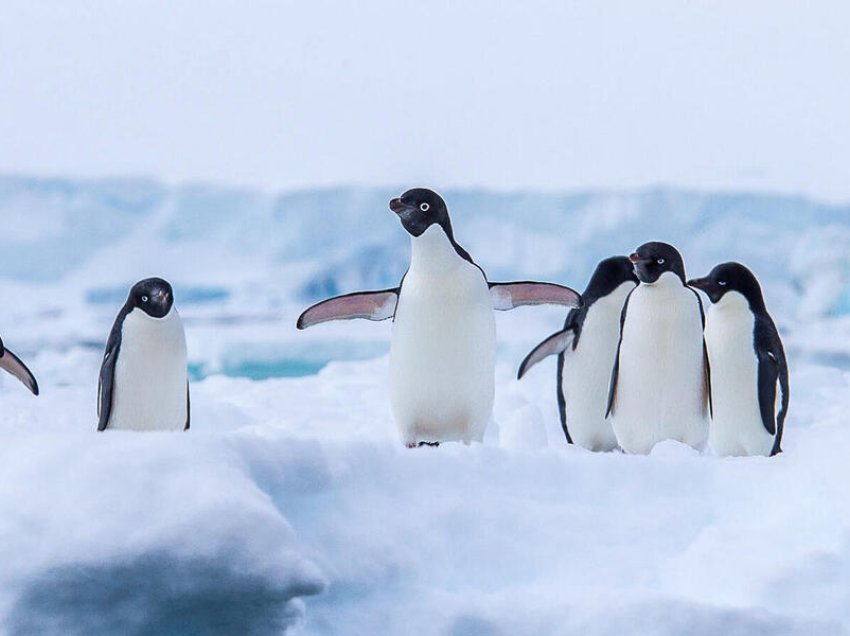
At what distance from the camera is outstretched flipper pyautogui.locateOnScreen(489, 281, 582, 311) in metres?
3.34

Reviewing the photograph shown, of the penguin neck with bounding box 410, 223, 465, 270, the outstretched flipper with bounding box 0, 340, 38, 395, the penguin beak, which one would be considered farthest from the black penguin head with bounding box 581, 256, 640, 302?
the outstretched flipper with bounding box 0, 340, 38, 395

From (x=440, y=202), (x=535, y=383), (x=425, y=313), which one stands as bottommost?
(x=535, y=383)

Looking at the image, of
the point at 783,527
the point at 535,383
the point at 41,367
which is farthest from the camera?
the point at 41,367

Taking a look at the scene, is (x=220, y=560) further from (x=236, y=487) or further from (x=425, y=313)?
(x=425, y=313)

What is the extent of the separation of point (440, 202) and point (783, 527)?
1.41 meters

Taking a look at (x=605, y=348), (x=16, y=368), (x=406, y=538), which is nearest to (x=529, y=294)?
(x=605, y=348)

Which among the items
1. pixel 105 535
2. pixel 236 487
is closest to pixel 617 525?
pixel 236 487

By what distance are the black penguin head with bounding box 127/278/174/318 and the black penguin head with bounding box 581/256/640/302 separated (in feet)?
4.49

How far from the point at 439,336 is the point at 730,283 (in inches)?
42.8

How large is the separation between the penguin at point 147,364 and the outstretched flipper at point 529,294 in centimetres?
95

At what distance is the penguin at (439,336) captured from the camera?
2.99 metres

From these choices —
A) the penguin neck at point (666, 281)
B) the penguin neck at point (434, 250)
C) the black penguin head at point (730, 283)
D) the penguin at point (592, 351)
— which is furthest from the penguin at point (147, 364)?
the black penguin head at point (730, 283)

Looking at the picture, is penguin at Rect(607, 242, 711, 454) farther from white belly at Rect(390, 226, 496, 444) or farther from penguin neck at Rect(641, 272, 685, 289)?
white belly at Rect(390, 226, 496, 444)

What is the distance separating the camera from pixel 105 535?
1576 mm
